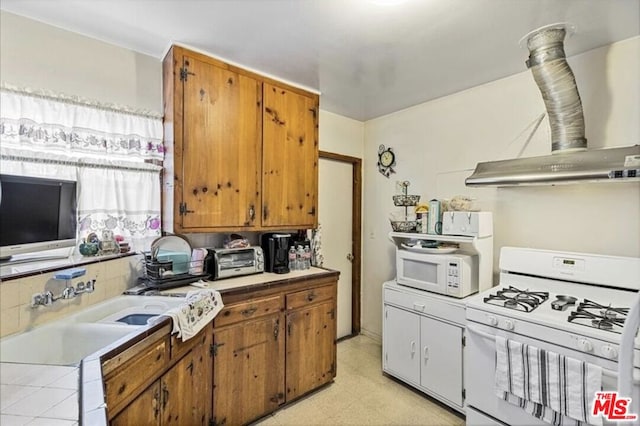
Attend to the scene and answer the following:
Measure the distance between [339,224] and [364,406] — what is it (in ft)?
6.00

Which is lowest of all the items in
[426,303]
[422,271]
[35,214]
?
[426,303]

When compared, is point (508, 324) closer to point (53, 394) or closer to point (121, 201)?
point (53, 394)

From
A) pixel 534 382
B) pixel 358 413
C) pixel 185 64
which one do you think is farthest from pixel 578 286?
pixel 185 64

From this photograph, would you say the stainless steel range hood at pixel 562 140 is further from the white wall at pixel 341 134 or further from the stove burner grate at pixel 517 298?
the white wall at pixel 341 134

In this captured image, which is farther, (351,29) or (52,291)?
(351,29)

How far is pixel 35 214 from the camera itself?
149 centimetres

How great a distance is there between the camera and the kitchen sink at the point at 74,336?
4.23 ft

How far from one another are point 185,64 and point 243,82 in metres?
0.43

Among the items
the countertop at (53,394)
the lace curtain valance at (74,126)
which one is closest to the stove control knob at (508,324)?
the countertop at (53,394)

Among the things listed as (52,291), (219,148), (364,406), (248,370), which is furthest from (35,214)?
(364,406)

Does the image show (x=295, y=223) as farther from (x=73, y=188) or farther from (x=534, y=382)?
(x=534, y=382)

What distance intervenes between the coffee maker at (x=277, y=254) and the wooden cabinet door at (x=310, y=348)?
38 centimetres

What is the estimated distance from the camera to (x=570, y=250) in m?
2.14

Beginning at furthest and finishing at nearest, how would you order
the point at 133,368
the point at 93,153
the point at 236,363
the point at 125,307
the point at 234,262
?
1. the point at 234,262
2. the point at 236,363
3. the point at 93,153
4. the point at 125,307
5. the point at 133,368
